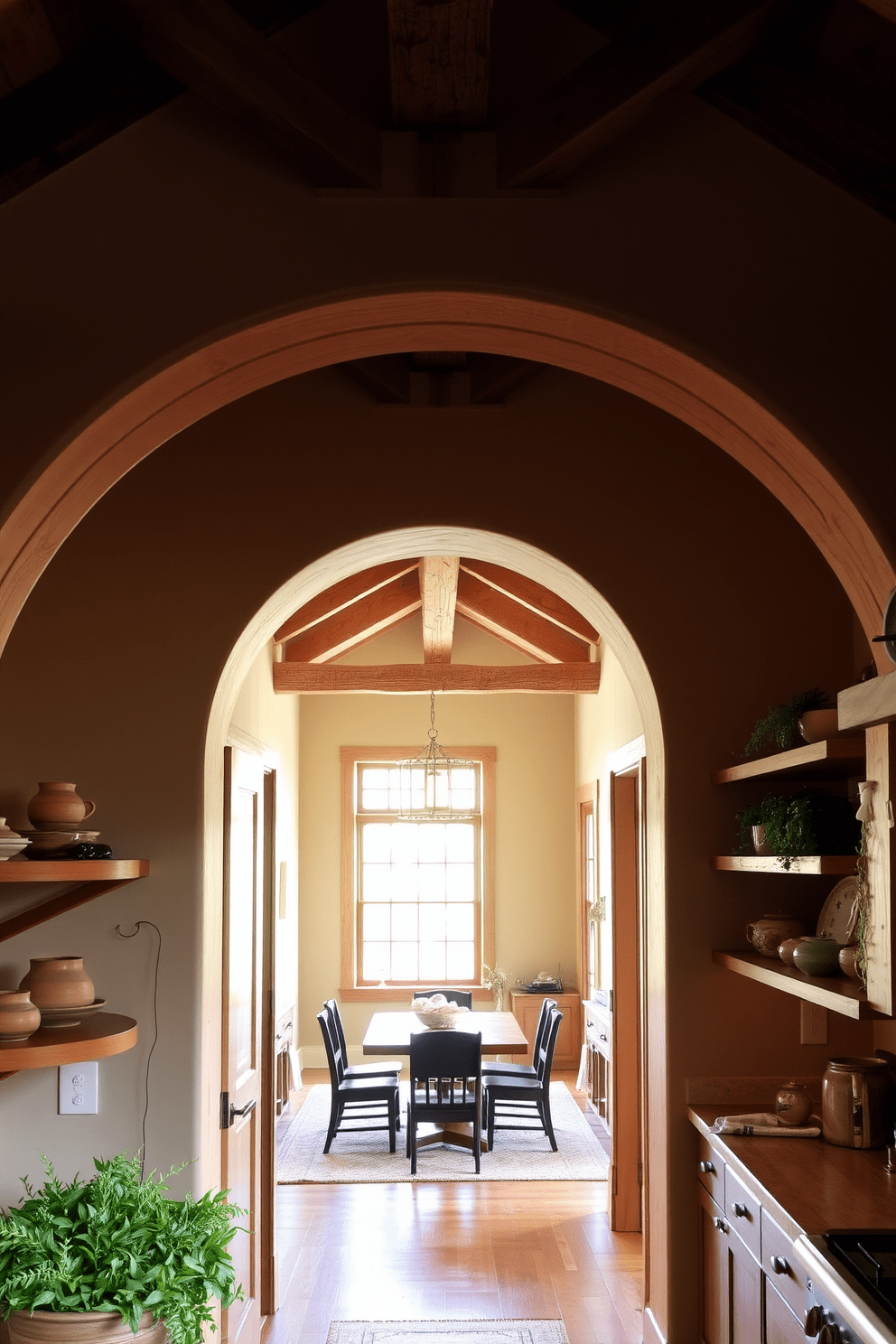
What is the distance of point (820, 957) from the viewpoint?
10.2 feet

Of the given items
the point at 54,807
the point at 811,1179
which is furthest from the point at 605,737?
the point at 54,807

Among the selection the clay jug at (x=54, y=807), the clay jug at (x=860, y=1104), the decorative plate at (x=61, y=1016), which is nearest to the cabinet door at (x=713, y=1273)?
the clay jug at (x=860, y=1104)

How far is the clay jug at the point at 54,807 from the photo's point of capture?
326 centimetres

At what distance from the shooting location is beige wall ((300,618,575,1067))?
34.4 ft

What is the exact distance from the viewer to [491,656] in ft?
34.9

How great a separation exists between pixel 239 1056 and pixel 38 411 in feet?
9.33

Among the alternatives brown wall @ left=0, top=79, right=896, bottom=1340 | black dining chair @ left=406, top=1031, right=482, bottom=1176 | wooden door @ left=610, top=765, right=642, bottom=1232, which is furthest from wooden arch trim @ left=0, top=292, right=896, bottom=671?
black dining chair @ left=406, top=1031, right=482, bottom=1176

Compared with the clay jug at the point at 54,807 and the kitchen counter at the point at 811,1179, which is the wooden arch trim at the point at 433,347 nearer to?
the clay jug at the point at 54,807

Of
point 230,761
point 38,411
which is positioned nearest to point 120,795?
point 230,761

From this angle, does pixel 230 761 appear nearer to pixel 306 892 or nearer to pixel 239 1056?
pixel 239 1056

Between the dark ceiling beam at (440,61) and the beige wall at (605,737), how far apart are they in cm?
420

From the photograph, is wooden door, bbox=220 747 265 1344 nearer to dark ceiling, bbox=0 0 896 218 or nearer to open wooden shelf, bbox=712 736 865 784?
open wooden shelf, bbox=712 736 865 784

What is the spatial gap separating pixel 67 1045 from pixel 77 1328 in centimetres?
64

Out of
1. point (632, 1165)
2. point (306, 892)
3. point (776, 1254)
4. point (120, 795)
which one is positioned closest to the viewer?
point (776, 1254)
